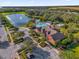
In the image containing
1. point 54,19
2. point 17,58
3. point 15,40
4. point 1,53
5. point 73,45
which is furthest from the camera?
point 54,19

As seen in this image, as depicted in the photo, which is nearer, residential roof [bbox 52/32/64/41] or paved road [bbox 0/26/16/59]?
paved road [bbox 0/26/16/59]

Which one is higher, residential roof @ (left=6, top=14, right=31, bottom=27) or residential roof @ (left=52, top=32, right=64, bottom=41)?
residential roof @ (left=52, top=32, right=64, bottom=41)

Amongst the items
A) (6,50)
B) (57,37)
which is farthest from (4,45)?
(57,37)

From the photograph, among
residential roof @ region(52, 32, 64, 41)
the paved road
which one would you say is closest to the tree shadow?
the paved road

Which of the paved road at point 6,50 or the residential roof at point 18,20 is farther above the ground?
the paved road at point 6,50

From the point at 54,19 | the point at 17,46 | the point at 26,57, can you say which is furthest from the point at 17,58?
the point at 54,19

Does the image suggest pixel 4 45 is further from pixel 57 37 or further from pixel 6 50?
pixel 57 37

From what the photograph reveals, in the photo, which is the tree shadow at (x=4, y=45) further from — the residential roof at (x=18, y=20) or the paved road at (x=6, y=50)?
the residential roof at (x=18, y=20)

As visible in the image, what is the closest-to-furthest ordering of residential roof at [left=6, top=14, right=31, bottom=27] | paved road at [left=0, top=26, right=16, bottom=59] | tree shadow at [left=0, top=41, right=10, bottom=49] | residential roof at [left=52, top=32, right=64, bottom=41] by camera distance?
1. paved road at [left=0, top=26, right=16, bottom=59]
2. tree shadow at [left=0, top=41, right=10, bottom=49]
3. residential roof at [left=52, top=32, right=64, bottom=41]
4. residential roof at [left=6, top=14, right=31, bottom=27]

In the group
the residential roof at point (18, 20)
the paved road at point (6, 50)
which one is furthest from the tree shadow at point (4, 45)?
the residential roof at point (18, 20)

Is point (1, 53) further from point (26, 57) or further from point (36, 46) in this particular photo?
point (36, 46)

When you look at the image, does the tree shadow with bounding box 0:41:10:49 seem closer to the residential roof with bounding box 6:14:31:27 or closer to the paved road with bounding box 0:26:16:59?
the paved road with bounding box 0:26:16:59
